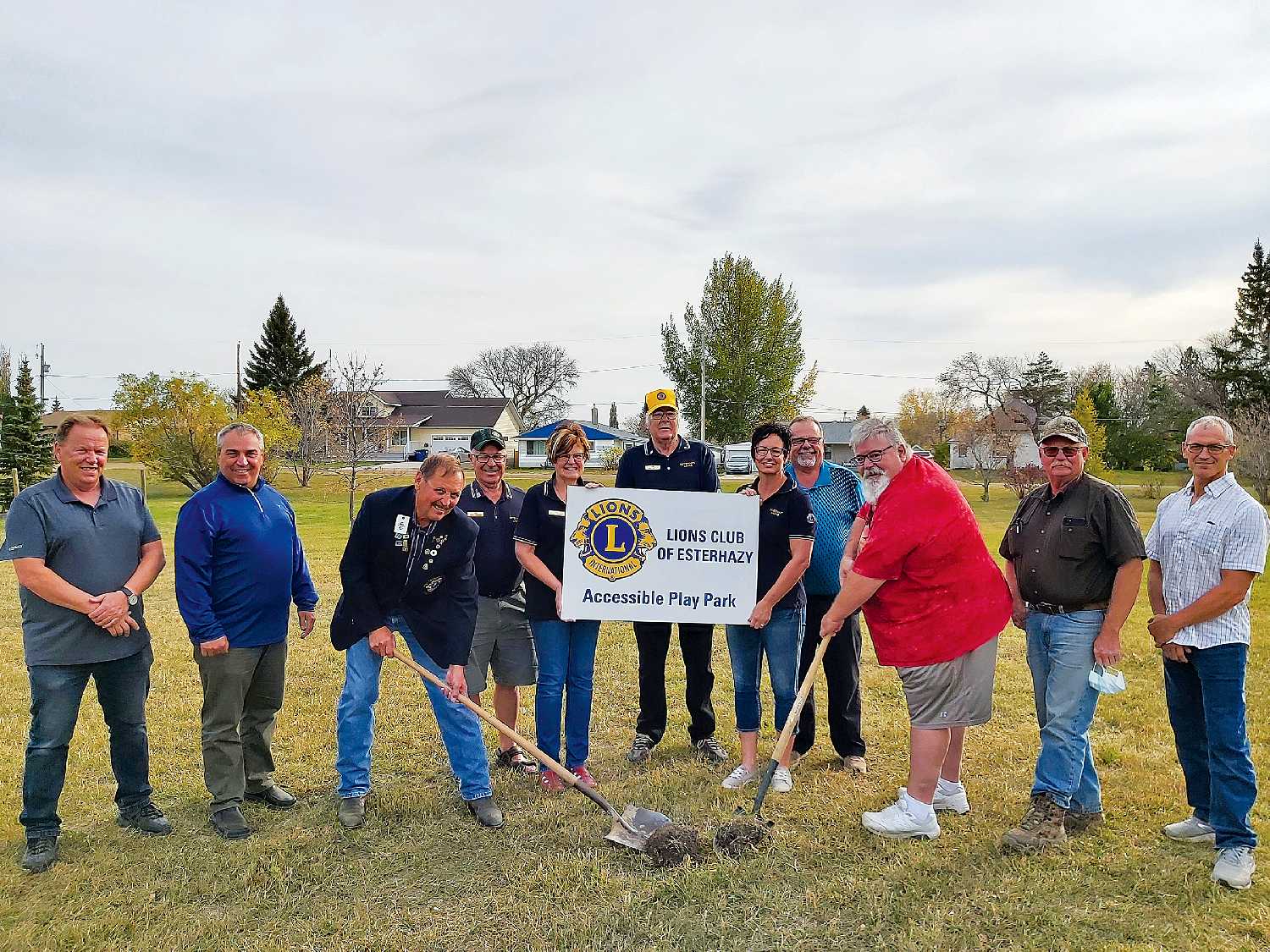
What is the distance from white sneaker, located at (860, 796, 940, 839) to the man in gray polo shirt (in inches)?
163

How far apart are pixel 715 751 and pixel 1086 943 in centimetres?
253

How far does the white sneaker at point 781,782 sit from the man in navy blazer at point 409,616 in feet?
5.46

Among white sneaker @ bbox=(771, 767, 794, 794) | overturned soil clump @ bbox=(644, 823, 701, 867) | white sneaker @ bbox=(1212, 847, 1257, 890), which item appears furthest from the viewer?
white sneaker @ bbox=(771, 767, 794, 794)

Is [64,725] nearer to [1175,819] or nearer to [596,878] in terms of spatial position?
[596,878]

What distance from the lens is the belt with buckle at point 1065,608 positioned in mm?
4348

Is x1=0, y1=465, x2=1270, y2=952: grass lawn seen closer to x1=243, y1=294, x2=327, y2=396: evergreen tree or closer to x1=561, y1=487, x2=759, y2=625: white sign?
x1=561, y1=487, x2=759, y2=625: white sign

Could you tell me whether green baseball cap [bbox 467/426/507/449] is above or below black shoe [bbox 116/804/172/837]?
above

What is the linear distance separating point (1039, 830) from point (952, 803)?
0.58m

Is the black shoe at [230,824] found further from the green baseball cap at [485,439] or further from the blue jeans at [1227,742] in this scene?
the blue jeans at [1227,742]

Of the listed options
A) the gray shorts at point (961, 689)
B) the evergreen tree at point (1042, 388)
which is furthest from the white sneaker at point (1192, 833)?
the evergreen tree at point (1042, 388)

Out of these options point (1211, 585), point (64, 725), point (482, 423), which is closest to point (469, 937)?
point (64, 725)

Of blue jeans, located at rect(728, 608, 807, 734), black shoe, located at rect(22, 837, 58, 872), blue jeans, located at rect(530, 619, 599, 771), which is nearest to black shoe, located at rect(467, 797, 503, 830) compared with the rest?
blue jeans, located at rect(530, 619, 599, 771)

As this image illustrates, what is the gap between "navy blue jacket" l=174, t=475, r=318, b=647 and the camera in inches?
174

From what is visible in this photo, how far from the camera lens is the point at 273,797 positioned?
491 cm
